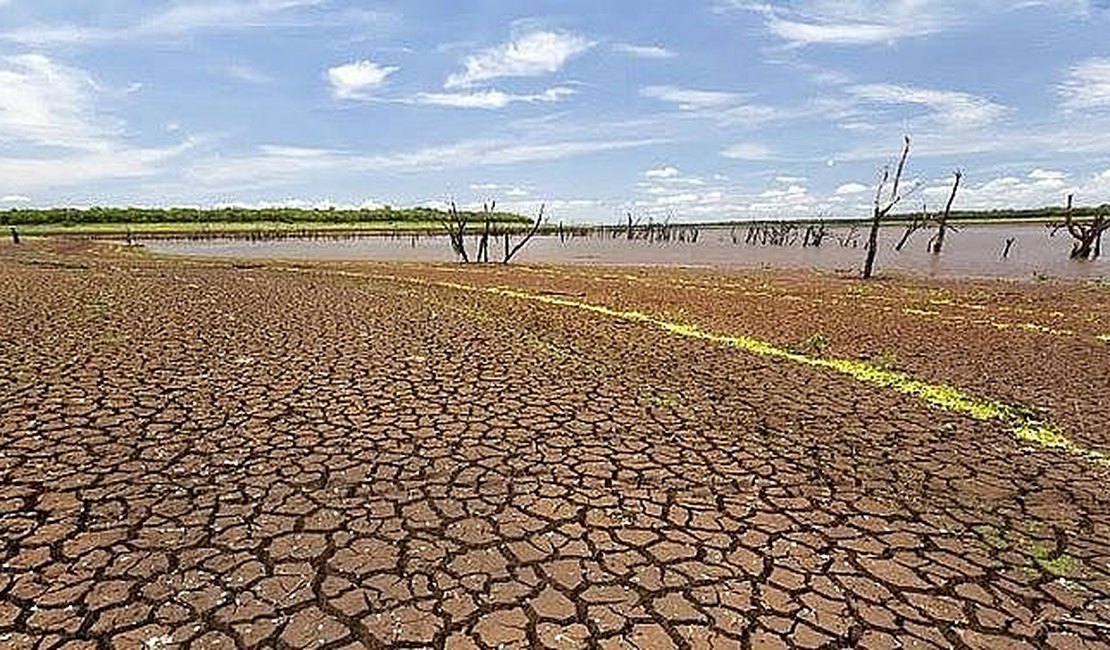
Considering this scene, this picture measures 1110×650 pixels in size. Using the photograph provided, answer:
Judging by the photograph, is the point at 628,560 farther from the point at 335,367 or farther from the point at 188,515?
the point at 335,367

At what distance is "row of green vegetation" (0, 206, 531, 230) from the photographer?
8288cm

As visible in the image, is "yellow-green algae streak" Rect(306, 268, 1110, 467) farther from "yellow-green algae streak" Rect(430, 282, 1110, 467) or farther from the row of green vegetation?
the row of green vegetation

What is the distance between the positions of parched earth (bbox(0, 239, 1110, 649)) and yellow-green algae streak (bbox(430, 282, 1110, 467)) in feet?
0.35

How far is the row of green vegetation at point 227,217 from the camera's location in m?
82.9

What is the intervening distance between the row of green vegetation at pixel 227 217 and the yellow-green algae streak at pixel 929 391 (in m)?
57.3

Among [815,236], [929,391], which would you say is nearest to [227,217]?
[815,236]

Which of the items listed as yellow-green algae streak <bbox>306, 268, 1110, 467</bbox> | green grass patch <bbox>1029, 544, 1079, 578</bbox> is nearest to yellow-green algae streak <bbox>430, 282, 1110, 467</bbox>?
yellow-green algae streak <bbox>306, 268, 1110, 467</bbox>

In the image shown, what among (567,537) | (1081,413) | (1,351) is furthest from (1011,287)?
(1,351)

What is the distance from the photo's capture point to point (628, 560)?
4918 millimetres

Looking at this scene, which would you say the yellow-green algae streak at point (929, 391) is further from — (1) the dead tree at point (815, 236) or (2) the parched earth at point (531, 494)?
(1) the dead tree at point (815, 236)

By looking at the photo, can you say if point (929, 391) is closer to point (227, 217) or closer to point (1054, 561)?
point (1054, 561)

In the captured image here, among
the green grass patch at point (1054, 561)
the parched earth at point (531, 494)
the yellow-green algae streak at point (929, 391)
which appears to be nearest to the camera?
the parched earth at point (531, 494)

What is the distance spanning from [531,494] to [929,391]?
6.18m

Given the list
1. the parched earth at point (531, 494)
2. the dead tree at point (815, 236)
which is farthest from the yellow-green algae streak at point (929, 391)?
the dead tree at point (815, 236)
